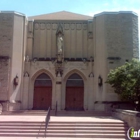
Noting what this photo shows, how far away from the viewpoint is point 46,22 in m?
21.9

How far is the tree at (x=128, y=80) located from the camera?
1598cm

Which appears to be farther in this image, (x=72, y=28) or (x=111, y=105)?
(x=72, y=28)

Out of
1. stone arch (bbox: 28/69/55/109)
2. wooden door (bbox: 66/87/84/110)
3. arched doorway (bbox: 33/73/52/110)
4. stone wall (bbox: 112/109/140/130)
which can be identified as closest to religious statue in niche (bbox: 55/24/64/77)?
stone arch (bbox: 28/69/55/109)

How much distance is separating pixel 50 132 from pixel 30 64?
10388 mm

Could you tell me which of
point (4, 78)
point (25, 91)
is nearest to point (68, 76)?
point (25, 91)

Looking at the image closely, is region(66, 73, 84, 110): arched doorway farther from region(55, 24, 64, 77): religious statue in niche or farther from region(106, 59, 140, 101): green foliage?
region(106, 59, 140, 101): green foliage

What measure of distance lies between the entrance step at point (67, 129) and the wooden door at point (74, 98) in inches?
330

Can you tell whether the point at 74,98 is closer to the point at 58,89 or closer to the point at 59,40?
the point at 58,89

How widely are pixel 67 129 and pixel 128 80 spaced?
6.50 metres

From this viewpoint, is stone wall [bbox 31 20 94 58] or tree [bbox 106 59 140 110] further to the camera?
stone wall [bbox 31 20 94 58]

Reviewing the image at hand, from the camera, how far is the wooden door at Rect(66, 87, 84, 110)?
812 inches

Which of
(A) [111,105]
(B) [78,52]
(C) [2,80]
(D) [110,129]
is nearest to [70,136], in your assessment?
(D) [110,129]

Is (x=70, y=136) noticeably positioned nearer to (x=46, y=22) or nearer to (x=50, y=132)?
(x=50, y=132)

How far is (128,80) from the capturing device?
16.2 m
